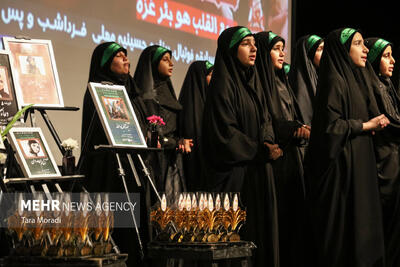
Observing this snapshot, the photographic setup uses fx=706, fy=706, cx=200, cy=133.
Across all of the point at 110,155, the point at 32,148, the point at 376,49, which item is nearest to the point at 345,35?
the point at 376,49

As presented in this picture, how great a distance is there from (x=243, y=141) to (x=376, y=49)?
1.63 m

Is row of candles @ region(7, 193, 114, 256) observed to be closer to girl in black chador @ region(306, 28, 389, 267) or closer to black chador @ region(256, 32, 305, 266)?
girl in black chador @ region(306, 28, 389, 267)

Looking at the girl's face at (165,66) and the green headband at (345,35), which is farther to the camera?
the girl's face at (165,66)

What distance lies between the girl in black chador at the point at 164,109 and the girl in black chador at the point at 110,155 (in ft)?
0.91

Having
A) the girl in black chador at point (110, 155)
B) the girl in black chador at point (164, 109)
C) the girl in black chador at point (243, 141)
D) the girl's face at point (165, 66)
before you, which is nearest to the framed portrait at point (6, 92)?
the girl in black chador at point (110, 155)

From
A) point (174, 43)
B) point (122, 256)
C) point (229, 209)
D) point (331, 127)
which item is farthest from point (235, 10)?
point (122, 256)

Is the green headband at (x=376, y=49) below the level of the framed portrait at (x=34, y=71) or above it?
above

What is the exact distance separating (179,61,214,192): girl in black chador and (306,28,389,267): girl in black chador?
1342 millimetres

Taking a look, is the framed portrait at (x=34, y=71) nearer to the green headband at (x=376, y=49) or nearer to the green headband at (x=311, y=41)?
the green headband at (x=311, y=41)

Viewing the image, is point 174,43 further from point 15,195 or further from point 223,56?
point 15,195

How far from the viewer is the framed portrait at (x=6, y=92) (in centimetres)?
429

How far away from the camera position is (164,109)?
5.87 metres

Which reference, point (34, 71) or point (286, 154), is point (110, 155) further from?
point (286, 154)

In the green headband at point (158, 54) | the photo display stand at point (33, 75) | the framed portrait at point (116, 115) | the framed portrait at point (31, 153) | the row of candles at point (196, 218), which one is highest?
the green headband at point (158, 54)
